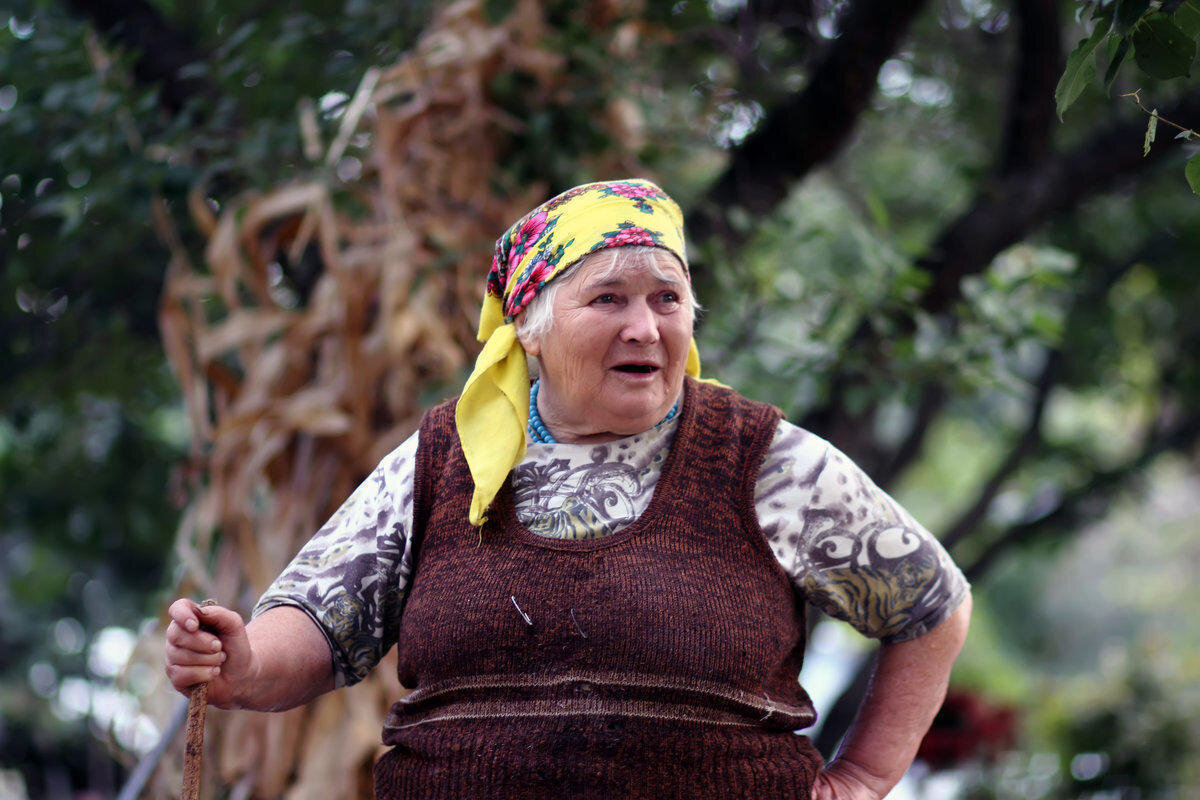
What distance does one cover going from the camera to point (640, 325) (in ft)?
4.99

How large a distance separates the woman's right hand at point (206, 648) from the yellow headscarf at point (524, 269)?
331 millimetres

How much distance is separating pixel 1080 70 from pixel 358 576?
1.11m

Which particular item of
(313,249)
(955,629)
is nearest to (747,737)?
(955,629)

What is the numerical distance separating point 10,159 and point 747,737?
8.51ft

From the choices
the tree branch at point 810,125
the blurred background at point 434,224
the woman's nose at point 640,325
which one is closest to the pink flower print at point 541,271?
the woman's nose at point 640,325

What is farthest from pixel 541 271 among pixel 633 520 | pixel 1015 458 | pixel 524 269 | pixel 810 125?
pixel 1015 458

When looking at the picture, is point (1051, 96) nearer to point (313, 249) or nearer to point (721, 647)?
point (313, 249)

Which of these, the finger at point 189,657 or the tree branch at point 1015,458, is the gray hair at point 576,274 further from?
the tree branch at point 1015,458

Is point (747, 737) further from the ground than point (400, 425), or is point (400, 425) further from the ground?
point (747, 737)

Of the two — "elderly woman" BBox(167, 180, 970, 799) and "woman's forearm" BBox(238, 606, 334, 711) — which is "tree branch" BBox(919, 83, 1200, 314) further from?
"woman's forearm" BBox(238, 606, 334, 711)

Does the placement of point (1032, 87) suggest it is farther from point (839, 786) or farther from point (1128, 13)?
point (839, 786)

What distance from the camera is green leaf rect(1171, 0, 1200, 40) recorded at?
3.90 ft

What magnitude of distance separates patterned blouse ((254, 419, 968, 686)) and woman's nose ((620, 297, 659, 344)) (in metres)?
0.16

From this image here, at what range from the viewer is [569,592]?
147cm
